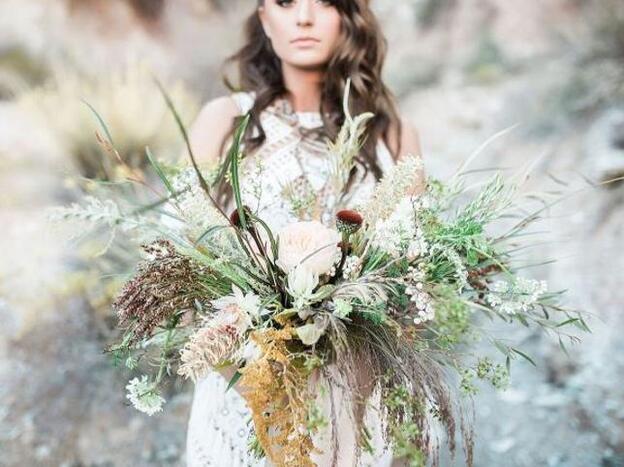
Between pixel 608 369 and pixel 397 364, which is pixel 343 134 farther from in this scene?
pixel 608 369

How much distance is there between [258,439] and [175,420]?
166 cm

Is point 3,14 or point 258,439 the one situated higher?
point 3,14

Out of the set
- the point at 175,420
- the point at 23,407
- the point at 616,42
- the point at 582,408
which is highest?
the point at 616,42

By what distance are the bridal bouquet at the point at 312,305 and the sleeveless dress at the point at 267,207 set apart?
145mm

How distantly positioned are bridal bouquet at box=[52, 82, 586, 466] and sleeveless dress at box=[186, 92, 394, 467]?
0.47 feet

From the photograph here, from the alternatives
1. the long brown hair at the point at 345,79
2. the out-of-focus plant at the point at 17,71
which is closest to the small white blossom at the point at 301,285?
the long brown hair at the point at 345,79

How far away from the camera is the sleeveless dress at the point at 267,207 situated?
1644 millimetres

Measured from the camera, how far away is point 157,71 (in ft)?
9.11

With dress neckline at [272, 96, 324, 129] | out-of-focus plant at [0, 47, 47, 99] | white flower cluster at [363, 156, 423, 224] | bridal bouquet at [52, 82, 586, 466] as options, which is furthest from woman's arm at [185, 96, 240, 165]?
out-of-focus plant at [0, 47, 47, 99]

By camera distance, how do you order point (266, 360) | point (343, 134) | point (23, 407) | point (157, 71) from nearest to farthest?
1. point (266, 360)
2. point (343, 134)
3. point (23, 407)
4. point (157, 71)

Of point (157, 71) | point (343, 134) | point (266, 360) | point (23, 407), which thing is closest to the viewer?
point (266, 360)

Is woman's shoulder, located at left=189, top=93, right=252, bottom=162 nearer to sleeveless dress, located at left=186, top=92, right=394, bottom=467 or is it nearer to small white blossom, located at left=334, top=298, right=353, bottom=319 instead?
sleeveless dress, located at left=186, top=92, right=394, bottom=467

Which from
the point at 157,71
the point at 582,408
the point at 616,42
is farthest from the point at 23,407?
the point at 616,42

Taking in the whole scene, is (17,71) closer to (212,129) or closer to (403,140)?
(212,129)
